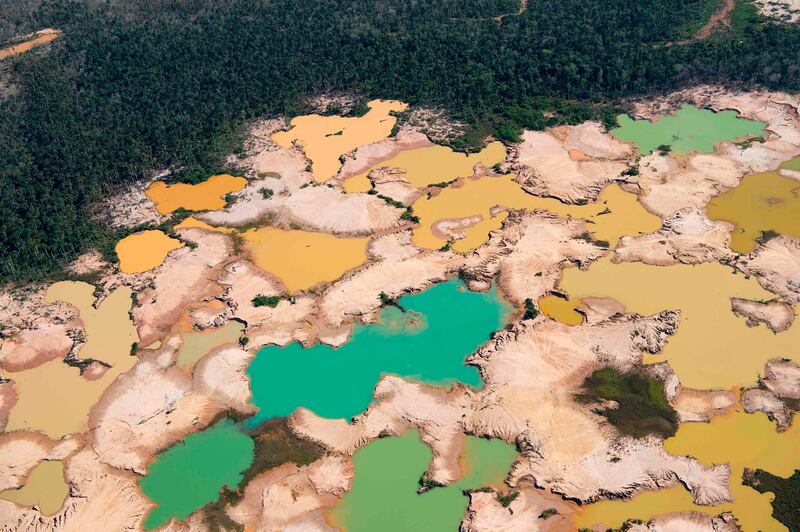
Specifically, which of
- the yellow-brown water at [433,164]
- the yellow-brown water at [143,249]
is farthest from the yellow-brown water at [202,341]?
the yellow-brown water at [433,164]

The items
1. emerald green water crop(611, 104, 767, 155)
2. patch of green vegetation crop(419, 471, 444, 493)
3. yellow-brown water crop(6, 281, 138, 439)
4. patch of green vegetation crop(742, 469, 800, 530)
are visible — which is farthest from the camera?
emerald green water crop(611, 104, 767, 155)

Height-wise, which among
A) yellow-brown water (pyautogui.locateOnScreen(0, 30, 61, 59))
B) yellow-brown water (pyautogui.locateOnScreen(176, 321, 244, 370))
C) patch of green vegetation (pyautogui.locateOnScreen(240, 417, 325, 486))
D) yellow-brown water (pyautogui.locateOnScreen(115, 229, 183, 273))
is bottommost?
patch of green vegetation (pyautogui.locateOnScreen(240, 417, 325, 486))

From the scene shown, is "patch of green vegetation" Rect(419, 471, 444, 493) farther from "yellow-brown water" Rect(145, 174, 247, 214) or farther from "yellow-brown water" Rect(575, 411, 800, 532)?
"yellow-brown water" Rect(145, 174, 247, 214)

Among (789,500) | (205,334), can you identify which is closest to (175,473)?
(205,334)

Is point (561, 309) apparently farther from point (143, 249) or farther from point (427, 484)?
point (143, 249)

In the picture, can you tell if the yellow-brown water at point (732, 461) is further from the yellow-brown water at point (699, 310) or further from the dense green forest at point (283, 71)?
the dense green forest at point (283, 71)

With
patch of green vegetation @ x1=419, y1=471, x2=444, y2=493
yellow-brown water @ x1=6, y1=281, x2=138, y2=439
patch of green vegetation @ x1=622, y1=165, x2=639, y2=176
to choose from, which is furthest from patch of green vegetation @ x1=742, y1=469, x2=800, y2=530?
yellow-brown water @ x1=6, y1=281, x2=138, y2=439

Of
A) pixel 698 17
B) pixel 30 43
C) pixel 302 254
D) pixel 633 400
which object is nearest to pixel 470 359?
pixel 633 400
